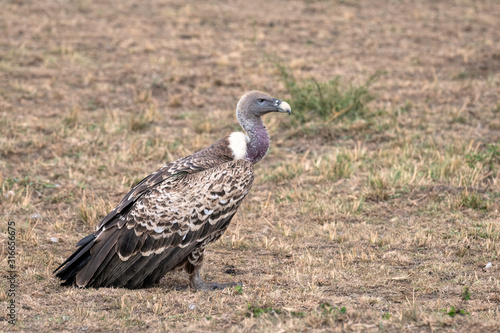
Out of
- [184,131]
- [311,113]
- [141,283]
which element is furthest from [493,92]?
[141,283]

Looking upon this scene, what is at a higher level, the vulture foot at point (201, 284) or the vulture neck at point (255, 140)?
the vulture neck at point (255, 140)

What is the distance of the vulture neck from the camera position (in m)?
6.82

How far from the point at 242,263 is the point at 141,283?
4.09 ft

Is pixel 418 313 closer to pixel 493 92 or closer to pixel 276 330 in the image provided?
pixel 276 330

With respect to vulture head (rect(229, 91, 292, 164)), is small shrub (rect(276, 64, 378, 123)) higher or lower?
lower

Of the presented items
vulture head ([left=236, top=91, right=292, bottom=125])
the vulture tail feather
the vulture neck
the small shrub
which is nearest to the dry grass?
the vulture tail feather

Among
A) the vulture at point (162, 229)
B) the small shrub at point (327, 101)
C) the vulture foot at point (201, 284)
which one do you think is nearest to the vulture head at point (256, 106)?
the vulture at point (162, 229)

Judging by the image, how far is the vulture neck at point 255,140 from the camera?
6816 millimetres

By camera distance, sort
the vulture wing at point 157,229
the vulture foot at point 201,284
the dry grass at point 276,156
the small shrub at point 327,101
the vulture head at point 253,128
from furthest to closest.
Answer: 1. the small shrub at point 327,101
2. the vulture head at point 253,128
3. the vulture foot at point 201,284
4. the vulture wing at point 157,229
5. the dry grass at point 276,156

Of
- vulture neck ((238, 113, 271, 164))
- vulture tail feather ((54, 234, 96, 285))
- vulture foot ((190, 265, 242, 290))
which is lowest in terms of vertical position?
vulture foot ((190, 265, 242, 290))

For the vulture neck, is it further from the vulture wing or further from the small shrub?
the small shrub

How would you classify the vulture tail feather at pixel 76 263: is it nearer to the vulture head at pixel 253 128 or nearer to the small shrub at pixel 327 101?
the vulture head at pixel 253 128

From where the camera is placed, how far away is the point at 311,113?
11.6 m

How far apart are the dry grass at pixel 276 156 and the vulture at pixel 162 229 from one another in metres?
0.21
